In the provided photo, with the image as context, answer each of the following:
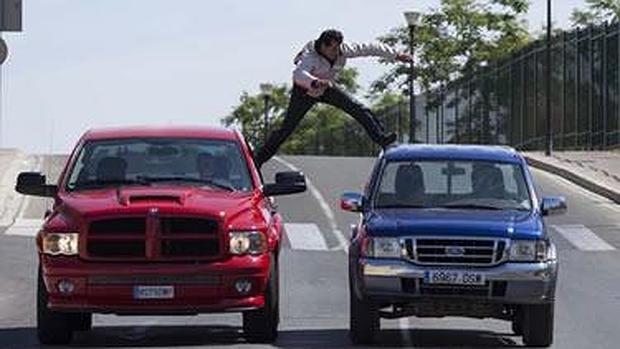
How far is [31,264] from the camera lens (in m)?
22.2

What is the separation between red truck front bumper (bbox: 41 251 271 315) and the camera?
513 inches

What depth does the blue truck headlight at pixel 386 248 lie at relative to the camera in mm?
13469

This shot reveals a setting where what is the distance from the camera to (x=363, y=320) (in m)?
13.8

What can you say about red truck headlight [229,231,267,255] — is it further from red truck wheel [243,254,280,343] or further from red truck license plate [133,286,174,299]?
red truck license plate [133,286,174,299]

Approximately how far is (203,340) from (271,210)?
1325 mm

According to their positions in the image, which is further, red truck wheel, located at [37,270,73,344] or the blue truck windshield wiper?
the blue truck windshield wiper

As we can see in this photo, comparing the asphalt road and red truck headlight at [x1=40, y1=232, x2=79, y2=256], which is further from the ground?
red truck headlight at [x1=40, y1=232, x2=79, y2=256]

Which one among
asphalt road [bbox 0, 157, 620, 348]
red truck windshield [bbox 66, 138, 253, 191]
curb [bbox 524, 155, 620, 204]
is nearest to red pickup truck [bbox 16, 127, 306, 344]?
red truck windshield [bbox 66, 138, 253, 191]

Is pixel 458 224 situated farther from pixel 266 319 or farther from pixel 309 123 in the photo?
pixel 309 123

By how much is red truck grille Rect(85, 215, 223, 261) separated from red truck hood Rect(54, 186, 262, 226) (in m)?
0.07

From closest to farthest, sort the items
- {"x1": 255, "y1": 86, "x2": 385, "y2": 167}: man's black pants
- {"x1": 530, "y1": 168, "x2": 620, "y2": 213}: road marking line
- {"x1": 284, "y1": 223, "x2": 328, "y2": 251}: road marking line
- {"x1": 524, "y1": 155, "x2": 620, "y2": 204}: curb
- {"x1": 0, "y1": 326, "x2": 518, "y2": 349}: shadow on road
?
{"x1": 0, "y1": 326, "x2": 518, "y2": 349}: shadow on road
{"x1": 255, "y1": 86, "x2": 385, "y2": 167}: man's black pants
{"x1": 284, "y1": 223, "x2": 328, "y2": 251}: road marking line
{"x1": 530, "y1": 168, "x2": 620, "y2": 213}: road marking line
{"x1": 524, "y1": 155, "x2": 620, "y2": 204}: curb

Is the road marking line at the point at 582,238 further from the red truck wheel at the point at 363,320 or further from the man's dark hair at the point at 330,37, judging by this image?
the red truck wheel at the point at 363,320

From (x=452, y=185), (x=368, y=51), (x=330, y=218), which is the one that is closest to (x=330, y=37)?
(x=368, y=51)

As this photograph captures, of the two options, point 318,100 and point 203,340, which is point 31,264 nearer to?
point 318,100
